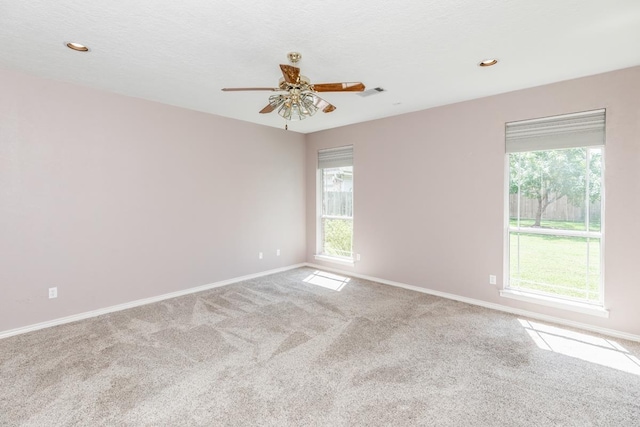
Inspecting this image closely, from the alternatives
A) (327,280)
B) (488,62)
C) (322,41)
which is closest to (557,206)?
(488,62)

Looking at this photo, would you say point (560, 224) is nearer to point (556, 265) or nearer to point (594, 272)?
point (556, 265)

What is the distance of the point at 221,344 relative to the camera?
114 inches

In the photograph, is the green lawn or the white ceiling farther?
the green lawn

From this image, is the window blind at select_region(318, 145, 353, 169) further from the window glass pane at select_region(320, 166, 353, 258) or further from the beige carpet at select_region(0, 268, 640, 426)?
the beige carpet at select_region(0, 268, 640, 426)

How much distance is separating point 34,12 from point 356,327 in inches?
142

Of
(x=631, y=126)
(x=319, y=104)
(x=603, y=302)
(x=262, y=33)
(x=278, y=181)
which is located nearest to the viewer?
(x=262, y=33)

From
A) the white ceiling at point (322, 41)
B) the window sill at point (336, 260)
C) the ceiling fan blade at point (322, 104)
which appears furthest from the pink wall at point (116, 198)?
the ceiling fan blade at point (322, 104)

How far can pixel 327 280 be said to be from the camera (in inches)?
199

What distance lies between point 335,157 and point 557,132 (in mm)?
3218

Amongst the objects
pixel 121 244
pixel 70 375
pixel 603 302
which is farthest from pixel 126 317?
pixel 603 302

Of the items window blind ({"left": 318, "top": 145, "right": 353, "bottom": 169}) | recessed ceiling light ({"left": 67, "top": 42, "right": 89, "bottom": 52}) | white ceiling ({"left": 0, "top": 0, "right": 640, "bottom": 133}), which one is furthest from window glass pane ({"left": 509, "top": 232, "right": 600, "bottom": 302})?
recessed ceiling light ({"left": 67, "top": 42, "right": 89, "bottom": 52})

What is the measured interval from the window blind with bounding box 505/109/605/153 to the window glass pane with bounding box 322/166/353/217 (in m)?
2.53

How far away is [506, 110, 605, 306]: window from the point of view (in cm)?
324

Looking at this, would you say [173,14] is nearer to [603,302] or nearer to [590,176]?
[590,176]
